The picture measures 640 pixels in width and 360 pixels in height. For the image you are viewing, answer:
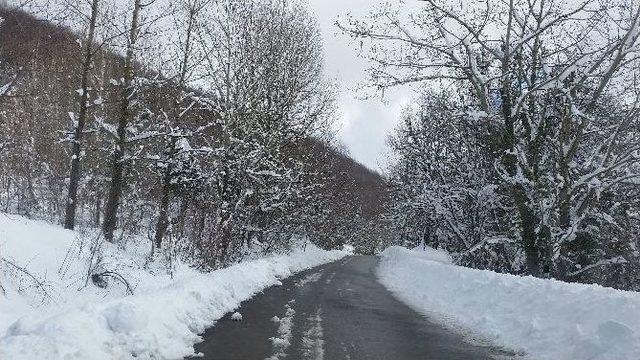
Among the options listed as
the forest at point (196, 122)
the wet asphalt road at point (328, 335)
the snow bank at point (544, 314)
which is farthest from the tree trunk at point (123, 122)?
the snow bank at point (544, 314)

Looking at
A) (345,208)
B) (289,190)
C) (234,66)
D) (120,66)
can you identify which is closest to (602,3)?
(234,66)

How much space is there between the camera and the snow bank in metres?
7.42

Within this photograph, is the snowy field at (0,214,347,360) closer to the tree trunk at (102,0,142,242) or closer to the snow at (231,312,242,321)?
the snow at (231,312,242,321)

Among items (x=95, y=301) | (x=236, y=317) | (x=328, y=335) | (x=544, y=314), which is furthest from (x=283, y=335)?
(x=544, y=314)

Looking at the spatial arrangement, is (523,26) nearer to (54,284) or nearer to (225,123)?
(225,123)

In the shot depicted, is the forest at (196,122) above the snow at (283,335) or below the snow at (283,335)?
above

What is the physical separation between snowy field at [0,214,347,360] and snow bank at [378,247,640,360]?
186 inches

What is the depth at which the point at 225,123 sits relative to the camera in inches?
812

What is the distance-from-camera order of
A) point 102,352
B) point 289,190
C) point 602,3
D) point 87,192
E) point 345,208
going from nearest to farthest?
point 102,352 < point 602,3 < point 289,190 < point 87,192 < point 345,208

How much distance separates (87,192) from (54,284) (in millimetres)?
18391

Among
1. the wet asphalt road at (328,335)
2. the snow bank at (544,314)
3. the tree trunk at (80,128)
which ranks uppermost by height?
the tree trunk at (80,128)

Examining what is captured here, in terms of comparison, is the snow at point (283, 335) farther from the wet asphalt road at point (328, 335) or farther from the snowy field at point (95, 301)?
the snowy field at point (95, 301)

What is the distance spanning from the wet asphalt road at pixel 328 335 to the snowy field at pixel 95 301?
1.54 feet

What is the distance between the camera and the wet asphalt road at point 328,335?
7.12 metres
